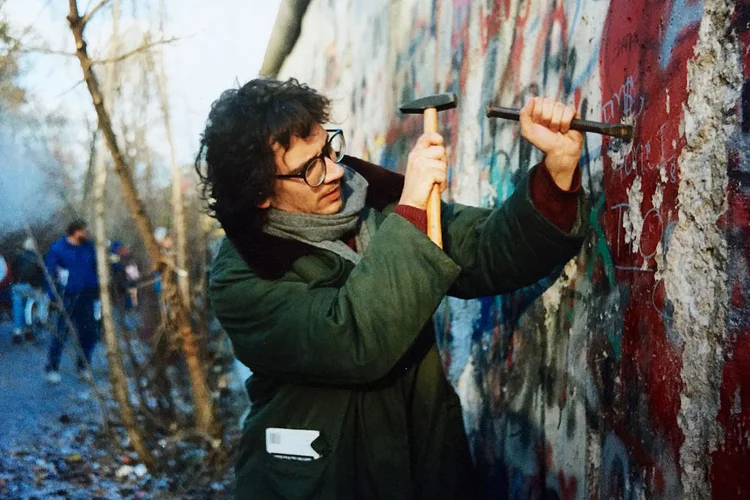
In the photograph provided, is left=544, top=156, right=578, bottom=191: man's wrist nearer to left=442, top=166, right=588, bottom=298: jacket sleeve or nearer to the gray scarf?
left=442, top=166, right=588, bottom=298: jacket sleeve

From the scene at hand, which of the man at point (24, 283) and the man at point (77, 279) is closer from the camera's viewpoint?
the man at point (77, 279)

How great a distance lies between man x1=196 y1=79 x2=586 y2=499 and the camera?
1.52 meters

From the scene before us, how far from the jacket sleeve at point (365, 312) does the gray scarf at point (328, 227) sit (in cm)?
18

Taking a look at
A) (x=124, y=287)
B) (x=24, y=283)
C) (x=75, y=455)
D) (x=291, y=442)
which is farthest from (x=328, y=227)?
(x=24, y=283)

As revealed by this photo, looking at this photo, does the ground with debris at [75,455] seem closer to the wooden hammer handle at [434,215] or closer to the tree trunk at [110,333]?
the tree trunk at [110,333]

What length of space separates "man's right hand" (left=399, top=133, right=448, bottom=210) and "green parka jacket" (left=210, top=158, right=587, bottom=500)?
10 centimetres

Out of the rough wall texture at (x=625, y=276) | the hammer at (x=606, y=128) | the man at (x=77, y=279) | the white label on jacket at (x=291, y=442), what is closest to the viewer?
the rough wall texture at (x=625, y=276)

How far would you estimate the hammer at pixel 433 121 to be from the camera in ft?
5.42

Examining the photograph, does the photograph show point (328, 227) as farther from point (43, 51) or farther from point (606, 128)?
point (43, 51)

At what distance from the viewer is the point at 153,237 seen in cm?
475

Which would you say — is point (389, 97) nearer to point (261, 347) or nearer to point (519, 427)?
point (519, 427)

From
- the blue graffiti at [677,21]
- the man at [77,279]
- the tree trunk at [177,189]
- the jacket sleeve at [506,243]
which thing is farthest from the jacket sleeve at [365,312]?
the man at [77,279]

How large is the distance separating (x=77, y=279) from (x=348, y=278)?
5712 millimetres

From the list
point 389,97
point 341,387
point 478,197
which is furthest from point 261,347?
point 389,97
